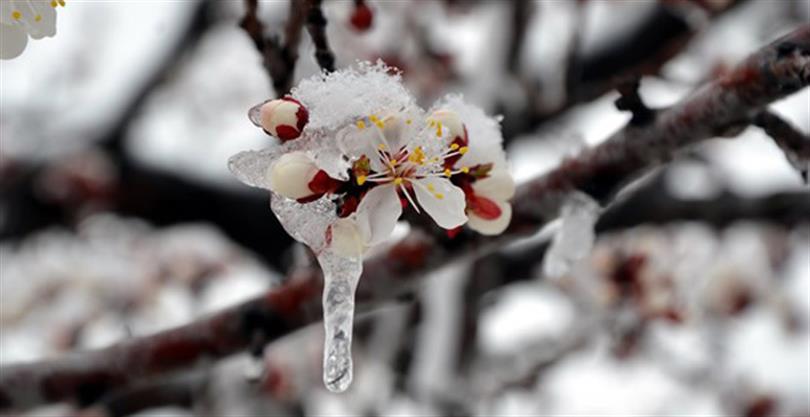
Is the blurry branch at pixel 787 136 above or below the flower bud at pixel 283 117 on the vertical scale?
above

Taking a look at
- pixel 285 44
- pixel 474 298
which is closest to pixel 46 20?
pixel 285 44

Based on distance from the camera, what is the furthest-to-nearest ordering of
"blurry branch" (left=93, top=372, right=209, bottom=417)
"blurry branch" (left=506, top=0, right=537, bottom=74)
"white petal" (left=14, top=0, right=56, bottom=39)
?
"blurry branch" (left=506, top=0, right=537, bottom=74), "blurry branch" (left=93, top=372, right=209, bottom=417), "white petal" (left=14, top=0, right=56, bottom=39)

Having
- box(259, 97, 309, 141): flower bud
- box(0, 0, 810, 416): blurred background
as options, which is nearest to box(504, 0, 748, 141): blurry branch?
box(0, 0, 810, 416): blurred background

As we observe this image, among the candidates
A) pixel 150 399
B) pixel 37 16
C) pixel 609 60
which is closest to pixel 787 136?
pixel 37 16

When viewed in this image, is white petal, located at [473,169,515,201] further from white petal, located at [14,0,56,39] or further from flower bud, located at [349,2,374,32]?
white petal, located at [14,0,56,39]

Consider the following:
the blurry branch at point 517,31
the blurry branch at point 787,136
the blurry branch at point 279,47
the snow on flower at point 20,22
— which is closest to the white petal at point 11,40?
the snow on flower at point 20,22

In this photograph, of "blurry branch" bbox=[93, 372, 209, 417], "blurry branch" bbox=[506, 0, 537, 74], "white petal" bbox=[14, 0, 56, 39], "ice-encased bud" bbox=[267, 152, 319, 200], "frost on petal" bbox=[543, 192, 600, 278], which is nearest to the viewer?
"ice-encased bud" bbox=[267, 152, 319, 200]

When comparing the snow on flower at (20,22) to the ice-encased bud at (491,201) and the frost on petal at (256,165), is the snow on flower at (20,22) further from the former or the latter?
the ice-encased bud at (491,201)

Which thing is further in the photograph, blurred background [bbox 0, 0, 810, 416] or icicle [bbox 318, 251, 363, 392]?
blurred background [bbox 0, 0, 810, 416]

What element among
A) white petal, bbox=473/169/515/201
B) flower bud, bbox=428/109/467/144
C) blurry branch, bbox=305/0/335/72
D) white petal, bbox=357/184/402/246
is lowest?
white petal, bbox=357/184/402/246
